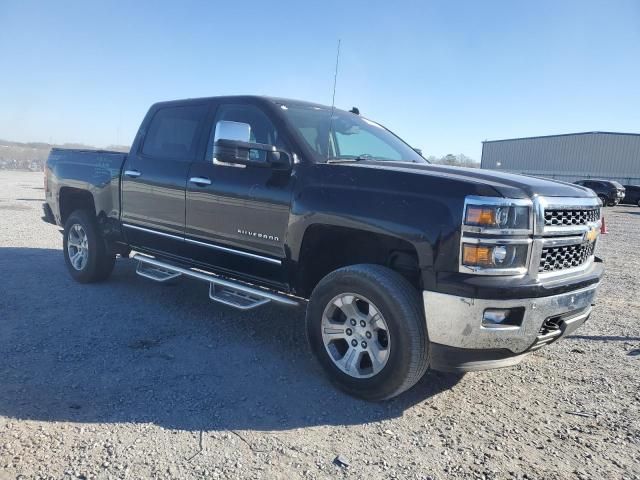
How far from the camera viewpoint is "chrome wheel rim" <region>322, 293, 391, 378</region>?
10.8 feet

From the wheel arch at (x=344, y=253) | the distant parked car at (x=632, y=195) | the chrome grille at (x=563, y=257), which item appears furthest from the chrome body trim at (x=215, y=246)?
the distant parked car at (x=632, y=195)

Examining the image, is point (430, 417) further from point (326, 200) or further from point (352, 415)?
point (326, 200)

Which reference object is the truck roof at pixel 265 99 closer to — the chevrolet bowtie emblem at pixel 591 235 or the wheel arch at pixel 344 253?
the wheel arch at pixel 344 253

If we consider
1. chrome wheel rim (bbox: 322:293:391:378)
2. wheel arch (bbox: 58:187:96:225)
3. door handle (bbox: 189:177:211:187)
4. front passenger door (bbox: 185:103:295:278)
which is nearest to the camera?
chrome wheel rim (bbox: 322:293:391:378)

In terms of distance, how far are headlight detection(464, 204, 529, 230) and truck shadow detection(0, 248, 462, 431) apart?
4.34 ft

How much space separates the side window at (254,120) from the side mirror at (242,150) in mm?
267

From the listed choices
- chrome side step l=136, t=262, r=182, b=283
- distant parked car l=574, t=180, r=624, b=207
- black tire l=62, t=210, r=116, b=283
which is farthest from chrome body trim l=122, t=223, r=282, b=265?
distant parked car l=574, t=180, r=624, b=207

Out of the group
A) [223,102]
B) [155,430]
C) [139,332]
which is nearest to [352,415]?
[155,430]

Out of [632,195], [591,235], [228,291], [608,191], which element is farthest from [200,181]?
[632,195]

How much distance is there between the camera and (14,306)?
499 cm

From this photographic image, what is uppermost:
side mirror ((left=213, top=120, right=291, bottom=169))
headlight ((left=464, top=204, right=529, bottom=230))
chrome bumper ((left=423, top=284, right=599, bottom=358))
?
side mirror ((left=213, top=120, right=291, bottom=169))

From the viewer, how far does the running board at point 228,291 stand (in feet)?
12.8

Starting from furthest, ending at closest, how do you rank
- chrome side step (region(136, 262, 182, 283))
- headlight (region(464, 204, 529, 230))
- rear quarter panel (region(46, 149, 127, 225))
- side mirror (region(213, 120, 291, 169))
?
rear quarter panel (region(46, 149, 127, 225))
chrome side step (region(136, 262, 182, 283))
side mirror (region(213, 120, 291, 169))
headlight (region(464, 204, 529, 230))

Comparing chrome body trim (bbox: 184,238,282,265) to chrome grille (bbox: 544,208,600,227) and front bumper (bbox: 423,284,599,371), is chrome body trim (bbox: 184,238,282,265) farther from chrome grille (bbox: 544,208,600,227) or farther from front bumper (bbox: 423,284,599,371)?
chrome grille (bbox: 544,208,600,227)
